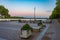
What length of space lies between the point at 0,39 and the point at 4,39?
0.77 feet

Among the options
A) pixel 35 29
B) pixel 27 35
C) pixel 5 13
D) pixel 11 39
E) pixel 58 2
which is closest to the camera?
pixel 11 39

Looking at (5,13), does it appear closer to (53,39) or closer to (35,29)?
(35,29)

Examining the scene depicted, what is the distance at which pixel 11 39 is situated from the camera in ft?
32.3

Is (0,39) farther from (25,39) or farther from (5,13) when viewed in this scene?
(5,13)

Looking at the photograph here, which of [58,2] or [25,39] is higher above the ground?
[58,2]

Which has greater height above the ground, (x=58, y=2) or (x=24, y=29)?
(x=58, y=2)

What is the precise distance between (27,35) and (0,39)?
169 centimetres

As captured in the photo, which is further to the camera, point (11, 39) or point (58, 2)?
point (58, 2)

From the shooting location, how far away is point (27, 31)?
1041 centimetres

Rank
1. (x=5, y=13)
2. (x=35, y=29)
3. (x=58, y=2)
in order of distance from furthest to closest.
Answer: (x=5, y=13) → (x=58, y=2) → (x=35, y=29)

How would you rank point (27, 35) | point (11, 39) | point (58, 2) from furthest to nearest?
point (58, 2) < point (27, 35) < point (11, 39)

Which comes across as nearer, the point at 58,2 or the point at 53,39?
the point at 53,39

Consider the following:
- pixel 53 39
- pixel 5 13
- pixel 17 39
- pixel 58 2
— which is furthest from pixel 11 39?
pixel 5 13

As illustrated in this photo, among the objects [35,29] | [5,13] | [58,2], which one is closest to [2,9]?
[5,13]
